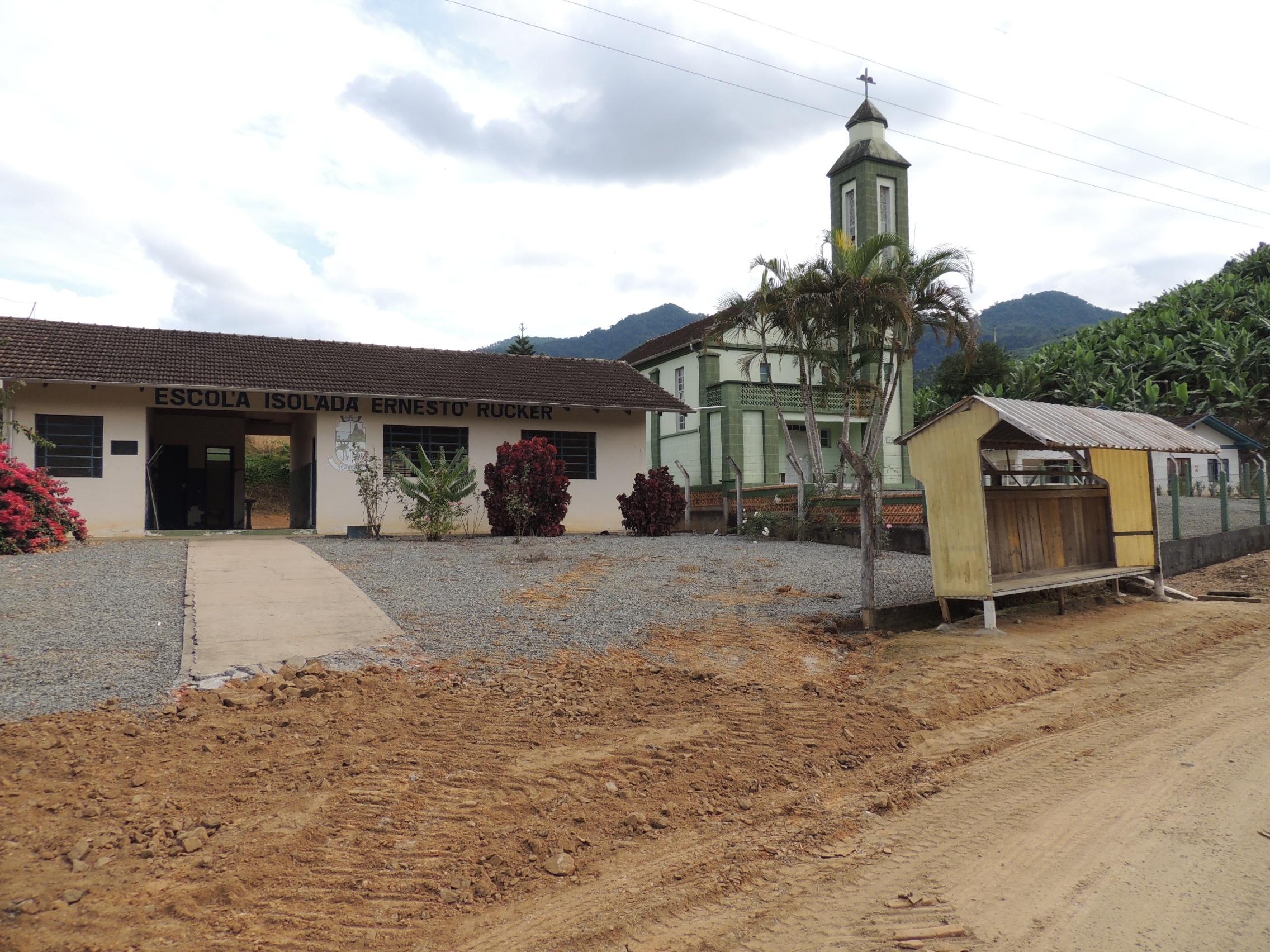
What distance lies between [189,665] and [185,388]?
39.8 feet

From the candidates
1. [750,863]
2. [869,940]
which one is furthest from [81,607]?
[869,940]

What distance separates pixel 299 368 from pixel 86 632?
12.3m

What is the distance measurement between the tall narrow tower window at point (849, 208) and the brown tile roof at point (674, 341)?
19.8 feet

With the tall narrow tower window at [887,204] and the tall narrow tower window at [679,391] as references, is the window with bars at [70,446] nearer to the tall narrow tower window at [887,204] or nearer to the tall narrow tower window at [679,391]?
the tall narrow tower window at [679,391]

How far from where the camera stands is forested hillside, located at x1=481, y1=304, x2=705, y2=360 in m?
110

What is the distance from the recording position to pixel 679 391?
31422mm

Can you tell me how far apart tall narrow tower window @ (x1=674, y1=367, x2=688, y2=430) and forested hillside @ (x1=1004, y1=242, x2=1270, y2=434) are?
1928cm

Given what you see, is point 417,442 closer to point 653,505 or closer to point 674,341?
point 653,505

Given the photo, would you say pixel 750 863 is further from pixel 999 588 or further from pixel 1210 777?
pixel 999 588

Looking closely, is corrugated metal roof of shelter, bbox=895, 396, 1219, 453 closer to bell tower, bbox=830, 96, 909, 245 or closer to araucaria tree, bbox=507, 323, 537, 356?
bell tower, bbox=830, 96, 909, 245

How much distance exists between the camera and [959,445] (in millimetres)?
9133

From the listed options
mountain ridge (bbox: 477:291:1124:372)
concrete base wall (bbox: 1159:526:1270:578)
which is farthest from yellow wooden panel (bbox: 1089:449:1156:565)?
mountain ridge (bbox: 477:291:1124:372)

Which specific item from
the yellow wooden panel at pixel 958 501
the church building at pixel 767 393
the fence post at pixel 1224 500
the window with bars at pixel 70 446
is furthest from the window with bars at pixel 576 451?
the fence post at pixel 1224 500

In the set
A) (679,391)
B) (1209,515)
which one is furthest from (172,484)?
(1209,515)
